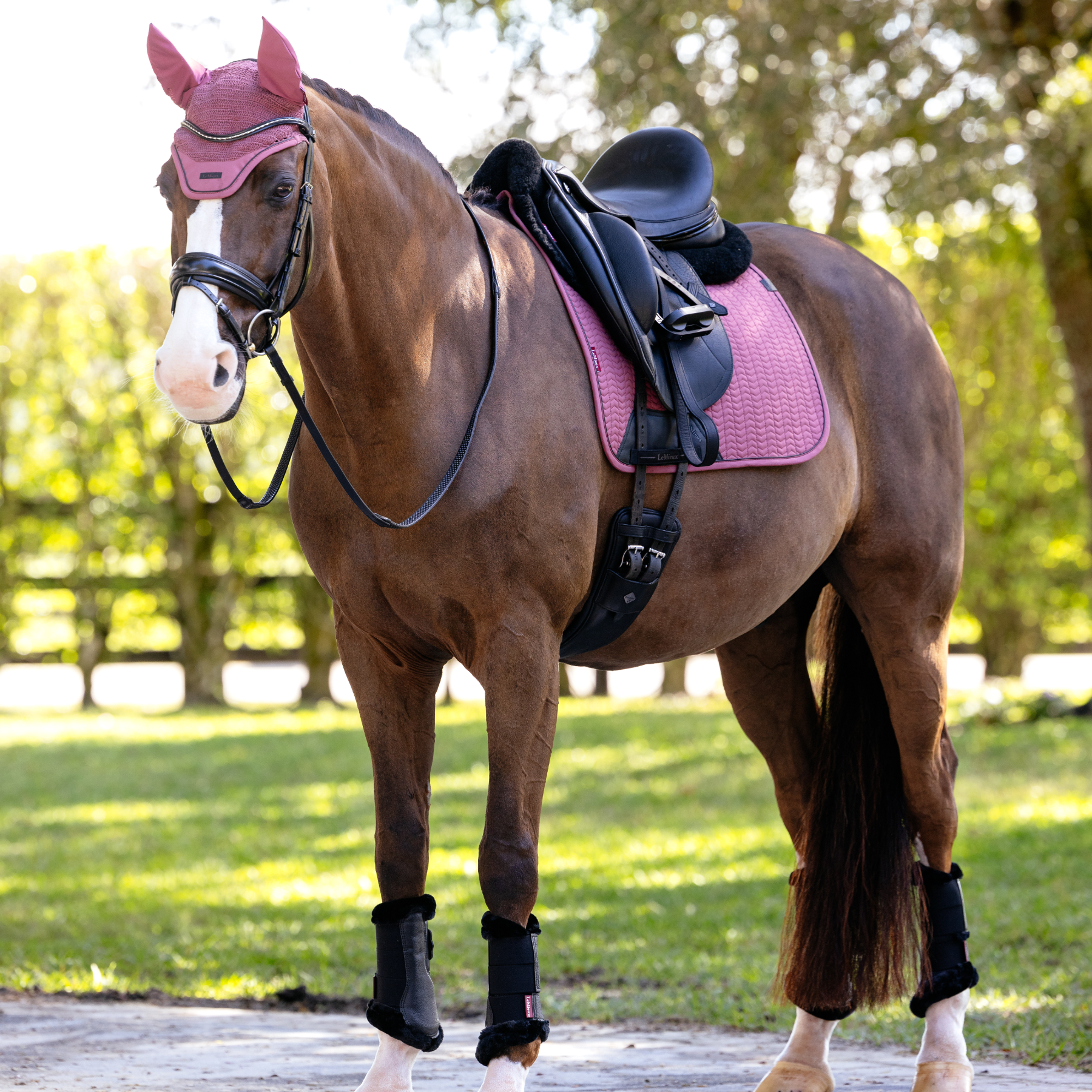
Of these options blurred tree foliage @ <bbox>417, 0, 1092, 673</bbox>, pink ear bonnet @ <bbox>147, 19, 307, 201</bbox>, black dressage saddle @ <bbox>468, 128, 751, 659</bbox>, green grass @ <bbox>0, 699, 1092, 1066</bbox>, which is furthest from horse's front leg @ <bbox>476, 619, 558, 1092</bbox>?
blurred tree foliage @ <bbox>417, 0, 1092, 673</bbox>

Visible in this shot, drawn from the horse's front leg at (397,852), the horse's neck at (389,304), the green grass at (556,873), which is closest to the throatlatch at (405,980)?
the horse's front leg at (397,852)

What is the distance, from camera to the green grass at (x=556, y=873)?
191 inches

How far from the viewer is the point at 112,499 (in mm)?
19016

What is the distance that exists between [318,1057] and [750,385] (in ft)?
7.53

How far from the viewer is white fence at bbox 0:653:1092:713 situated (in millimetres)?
21266

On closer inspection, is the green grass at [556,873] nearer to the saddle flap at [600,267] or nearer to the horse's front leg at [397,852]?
the horse's front leg at [397,852]

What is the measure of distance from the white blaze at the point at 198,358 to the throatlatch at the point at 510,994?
1.20m

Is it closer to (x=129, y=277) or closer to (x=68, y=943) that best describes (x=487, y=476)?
(x=68, y=943)

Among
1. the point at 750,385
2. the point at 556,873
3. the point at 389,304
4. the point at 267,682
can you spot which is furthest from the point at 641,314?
the point at 267,682

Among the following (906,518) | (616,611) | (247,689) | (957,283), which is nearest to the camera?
(616,611)

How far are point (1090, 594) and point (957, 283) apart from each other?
974 centimetres

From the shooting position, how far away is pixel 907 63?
10.0 meters

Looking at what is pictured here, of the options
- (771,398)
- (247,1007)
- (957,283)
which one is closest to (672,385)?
(771,398)

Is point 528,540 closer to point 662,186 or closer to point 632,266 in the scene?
point 632,266
